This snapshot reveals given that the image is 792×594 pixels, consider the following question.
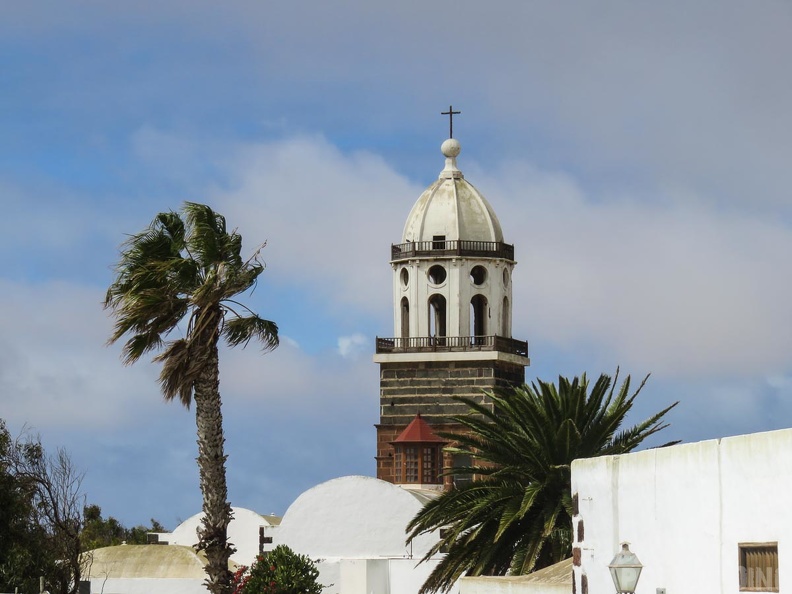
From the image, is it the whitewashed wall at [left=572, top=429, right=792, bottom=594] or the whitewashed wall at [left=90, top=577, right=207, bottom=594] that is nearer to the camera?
the whitewashed wall at [left=572, top=429, right=792, bottom=594]

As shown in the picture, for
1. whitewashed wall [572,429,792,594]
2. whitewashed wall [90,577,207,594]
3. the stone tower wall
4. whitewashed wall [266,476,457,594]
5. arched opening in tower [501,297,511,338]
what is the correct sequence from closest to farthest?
whitewashed wall [572,429,792,594]
whitewashed wall [90,577,207,594]
whitewashed wall [266,476,457,594]
the stone tower wall
arched opening in tower [501,297,511,338]

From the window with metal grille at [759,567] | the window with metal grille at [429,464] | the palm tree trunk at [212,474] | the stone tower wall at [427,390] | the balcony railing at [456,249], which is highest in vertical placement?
the balcony railing at [456,249]

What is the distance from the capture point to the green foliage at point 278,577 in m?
35.9

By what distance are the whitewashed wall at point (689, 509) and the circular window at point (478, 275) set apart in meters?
34.5

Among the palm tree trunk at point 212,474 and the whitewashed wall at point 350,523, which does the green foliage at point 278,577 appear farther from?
the whitewashed wall at point 350,523

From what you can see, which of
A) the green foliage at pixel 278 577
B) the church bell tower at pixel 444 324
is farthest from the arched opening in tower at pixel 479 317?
the green foliage at pixel 278 577

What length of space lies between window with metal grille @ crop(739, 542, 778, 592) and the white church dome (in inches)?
1535

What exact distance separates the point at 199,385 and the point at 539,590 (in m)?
10.7

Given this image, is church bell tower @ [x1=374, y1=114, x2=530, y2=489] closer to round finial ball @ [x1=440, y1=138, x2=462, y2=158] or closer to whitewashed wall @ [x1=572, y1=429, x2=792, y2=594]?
round finial ball @ [x1=440, y1=138, x2=462, y2=158]

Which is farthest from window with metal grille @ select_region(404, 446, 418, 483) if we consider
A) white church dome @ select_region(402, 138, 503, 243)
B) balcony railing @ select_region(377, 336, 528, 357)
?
white church dome @ select_region(402, 138, 503, 243)

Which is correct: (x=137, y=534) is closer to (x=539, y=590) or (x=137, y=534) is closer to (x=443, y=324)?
(x=443, y=324)

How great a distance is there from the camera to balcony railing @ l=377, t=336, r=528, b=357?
5772 cm

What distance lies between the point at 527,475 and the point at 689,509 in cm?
1155

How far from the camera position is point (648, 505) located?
21.6 meters
